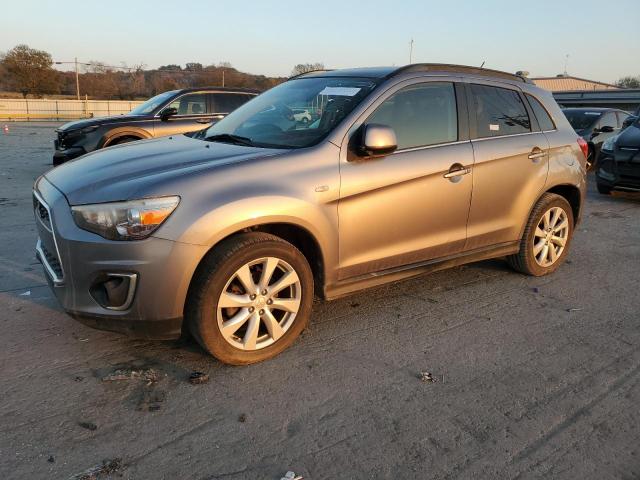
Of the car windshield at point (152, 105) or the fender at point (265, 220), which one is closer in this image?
the fender at point (265, 220)

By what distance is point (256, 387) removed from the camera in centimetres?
316

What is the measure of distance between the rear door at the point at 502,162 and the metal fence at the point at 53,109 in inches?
1519

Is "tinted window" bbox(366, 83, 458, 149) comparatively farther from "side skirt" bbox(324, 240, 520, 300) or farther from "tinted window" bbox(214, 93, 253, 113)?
"tinted window" bbox(214, 93, 253, 113)

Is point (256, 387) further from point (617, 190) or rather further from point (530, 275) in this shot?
point (617, 190)

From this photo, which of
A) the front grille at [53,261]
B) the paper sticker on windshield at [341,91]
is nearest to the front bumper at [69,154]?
the front grille at [53,261]

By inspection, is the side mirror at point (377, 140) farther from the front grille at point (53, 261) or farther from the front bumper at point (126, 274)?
the front grille at point (53, 261)

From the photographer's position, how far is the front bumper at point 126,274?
2.98 metres

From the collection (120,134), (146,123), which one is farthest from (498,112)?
(120,134)

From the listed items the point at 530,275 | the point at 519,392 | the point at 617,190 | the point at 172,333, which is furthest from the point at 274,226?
the point at 617,190

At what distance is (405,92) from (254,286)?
1.84m

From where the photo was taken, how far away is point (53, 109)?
41.1m

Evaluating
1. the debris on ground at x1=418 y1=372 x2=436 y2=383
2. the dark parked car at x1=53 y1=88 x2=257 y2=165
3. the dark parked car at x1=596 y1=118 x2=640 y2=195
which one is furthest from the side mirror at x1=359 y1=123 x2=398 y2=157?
the dark parked car at x1=596 y1=118 x2=640 y2=195

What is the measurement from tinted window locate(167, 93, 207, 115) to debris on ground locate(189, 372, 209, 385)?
7.88m

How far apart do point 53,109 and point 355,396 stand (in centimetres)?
4422
